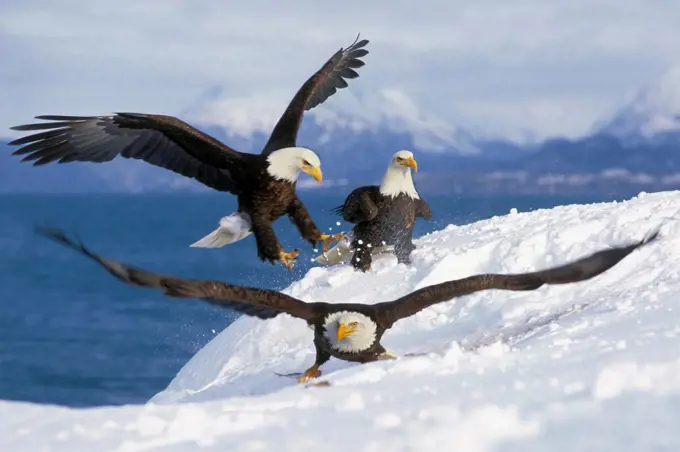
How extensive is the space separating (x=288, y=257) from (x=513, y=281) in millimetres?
2457

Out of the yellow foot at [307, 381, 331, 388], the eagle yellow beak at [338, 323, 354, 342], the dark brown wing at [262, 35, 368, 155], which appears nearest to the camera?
the yellow foot at [307, 381, 331, 388]

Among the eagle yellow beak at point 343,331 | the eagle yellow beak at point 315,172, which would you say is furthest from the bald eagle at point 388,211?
the eagle yellow beak at point 343,331

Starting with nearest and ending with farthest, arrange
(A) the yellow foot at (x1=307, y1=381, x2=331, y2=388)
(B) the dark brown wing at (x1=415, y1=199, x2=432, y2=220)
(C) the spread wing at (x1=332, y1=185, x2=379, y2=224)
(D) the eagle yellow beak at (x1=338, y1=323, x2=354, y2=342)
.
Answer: (A) the yellow foot at (x1=307, y1=381, x2=331, y2=388) < (D) the eagle yellow beak at (x1=338, y1=323, x2=354, y2=342) < (C) the spread wing at (x1=332, y1=185, x2=379, y2=224) < (B) the dark brown wing at (x1=415, y1=199, x2=432, y2=220)

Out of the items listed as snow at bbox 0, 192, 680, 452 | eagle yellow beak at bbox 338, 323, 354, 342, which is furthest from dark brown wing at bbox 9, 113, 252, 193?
eagle yellow beak at bbox 338, 323, 354, 342

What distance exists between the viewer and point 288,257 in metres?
8.52

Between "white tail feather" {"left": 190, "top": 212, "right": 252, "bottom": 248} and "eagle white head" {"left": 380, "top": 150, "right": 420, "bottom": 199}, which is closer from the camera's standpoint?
"white tail feather" {"left": 190, "top": 212, "right": 252, "bottom": 248}

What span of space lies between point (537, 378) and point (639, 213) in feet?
16.6

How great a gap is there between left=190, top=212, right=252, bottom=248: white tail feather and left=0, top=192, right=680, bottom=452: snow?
1.07 meters

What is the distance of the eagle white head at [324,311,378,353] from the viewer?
21.3ft

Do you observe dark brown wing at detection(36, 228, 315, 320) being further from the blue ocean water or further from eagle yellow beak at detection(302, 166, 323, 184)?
eagle yellow beak at detection(302, 166, 323, 184)

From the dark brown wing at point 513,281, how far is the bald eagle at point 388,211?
2.96 m

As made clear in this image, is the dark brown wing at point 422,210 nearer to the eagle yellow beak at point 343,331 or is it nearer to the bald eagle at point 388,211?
the bald eagle at point 388,211

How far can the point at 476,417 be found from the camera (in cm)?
473

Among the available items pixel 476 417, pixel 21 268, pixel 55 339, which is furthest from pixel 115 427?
pixel 21 268
